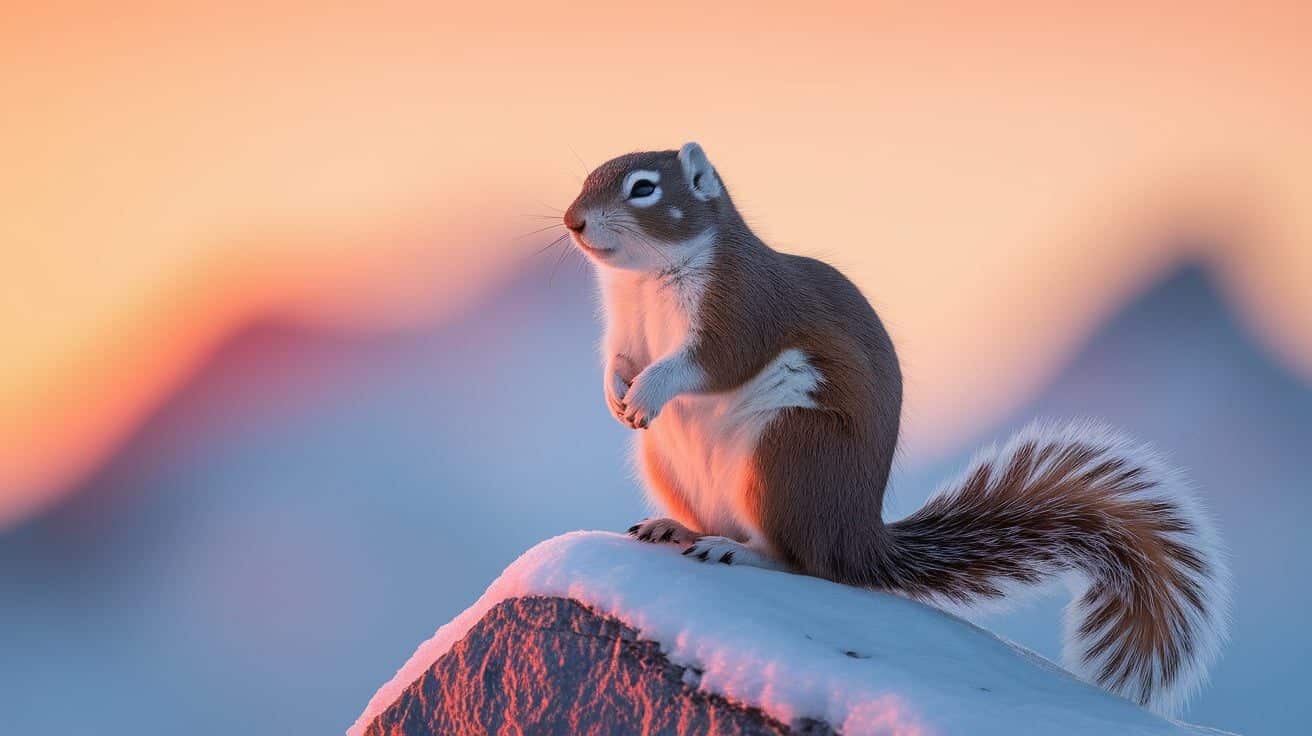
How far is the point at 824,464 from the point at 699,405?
12.2 inches

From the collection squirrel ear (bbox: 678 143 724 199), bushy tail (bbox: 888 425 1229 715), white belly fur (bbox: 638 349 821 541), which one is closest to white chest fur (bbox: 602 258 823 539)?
white belly fur (bbox: 638 349 821 541)

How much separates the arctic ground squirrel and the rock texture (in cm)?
44

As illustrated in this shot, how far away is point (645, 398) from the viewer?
115 inches

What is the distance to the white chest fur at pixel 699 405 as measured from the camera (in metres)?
2.95

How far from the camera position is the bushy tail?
3.21 metres

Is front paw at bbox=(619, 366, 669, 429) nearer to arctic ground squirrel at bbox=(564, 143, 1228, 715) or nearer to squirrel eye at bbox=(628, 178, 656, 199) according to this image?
arctic ground squirrel at bbox=(564, 143, 1228, 715)

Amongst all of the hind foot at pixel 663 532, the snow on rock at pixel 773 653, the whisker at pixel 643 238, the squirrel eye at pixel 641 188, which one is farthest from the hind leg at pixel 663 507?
the squirrel eye at pixel 641 188

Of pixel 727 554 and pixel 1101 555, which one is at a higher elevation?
pixel 727 554

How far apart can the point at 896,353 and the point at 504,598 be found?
1.15m

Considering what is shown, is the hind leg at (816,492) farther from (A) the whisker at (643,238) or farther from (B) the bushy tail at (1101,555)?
(A) the whisker at (643,238)

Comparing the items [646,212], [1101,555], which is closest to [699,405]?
[646,212]

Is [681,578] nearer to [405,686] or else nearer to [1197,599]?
[405,686]

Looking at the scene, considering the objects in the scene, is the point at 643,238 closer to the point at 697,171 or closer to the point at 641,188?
the point at 641,188

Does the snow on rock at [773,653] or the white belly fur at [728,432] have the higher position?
the white belly fur at [728,432]
